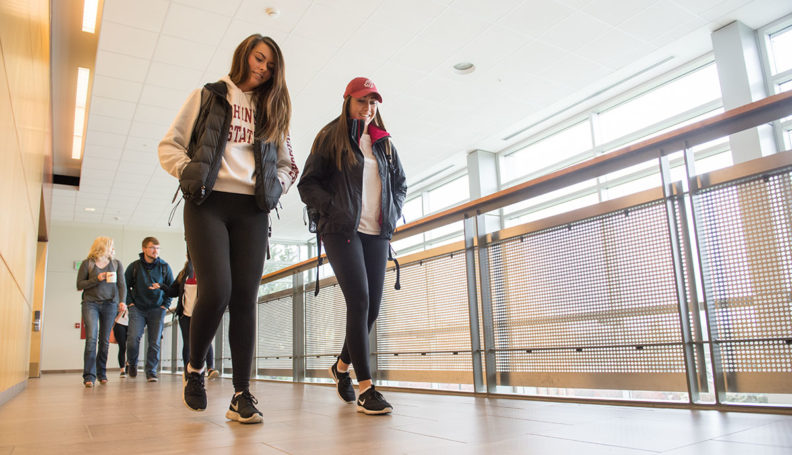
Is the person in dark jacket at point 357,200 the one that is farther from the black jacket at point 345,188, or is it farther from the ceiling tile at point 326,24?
the ceiling tile at point 326,24

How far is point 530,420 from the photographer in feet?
5.59

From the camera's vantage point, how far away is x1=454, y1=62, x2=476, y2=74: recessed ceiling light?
7.07 meters

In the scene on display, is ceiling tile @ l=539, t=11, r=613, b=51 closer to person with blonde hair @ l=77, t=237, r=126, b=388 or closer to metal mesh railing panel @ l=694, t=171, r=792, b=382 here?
metal mesh railing panel @ l=694, t=171, r=792, b=382

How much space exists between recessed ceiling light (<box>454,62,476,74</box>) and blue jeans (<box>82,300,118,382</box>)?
15.7 feet

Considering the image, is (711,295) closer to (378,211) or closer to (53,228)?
(378,211)

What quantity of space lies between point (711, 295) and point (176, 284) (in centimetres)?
449

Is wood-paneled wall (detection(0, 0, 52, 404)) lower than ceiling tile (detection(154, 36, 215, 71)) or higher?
lower

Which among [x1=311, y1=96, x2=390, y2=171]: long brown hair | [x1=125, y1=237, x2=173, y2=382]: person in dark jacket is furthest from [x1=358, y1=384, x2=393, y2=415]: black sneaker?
[x1=125, y1=237, x2=173, y2=382]: person in dark jacket

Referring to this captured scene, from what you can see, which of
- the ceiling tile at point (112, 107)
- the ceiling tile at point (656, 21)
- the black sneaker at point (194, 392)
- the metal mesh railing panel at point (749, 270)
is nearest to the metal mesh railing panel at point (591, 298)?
the metal mesh railing panel at point (749, 270)

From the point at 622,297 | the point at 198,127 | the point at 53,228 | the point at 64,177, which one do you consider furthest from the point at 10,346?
the point at 53,228

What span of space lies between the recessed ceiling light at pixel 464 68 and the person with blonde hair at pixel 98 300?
178 inches

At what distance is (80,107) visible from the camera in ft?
25.2

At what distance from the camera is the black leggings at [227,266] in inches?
72.6

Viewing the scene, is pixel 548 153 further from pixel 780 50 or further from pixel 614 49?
pixel 780 50
